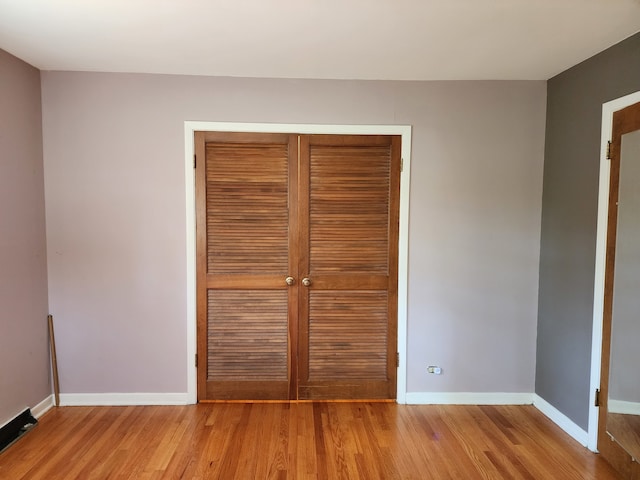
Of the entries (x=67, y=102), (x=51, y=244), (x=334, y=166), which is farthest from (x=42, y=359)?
(x=334, y=166)

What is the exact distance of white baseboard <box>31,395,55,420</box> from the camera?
2625 mm

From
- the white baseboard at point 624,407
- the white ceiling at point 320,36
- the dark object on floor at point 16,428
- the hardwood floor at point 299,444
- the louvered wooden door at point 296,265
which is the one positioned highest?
the white ceiling at point 320,36

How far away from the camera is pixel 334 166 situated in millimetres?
2811

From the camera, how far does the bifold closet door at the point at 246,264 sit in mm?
2779

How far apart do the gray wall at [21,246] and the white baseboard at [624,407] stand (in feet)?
12.0

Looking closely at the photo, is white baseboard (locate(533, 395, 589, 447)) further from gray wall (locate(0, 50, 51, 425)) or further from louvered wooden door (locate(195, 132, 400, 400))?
gray wall (locate(0, 50, 51, 425))

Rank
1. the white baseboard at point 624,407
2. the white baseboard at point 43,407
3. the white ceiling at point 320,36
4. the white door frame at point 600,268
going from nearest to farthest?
the white ceiling at point 320,36
the white baseboard at point 624,407
the white door frame at point 600,268
the white baseboard at point 43,407

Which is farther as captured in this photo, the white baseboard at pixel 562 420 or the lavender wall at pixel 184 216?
the lavender wall at pixel 184 216

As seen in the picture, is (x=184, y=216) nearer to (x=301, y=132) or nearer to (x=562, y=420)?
(x=301, y=132)

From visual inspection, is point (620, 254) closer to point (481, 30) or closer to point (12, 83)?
point (481, 30)

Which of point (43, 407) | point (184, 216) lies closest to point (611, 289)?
point (184, 216)

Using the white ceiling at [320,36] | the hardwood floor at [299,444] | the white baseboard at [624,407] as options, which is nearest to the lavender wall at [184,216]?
the white ceiling at [320,36]

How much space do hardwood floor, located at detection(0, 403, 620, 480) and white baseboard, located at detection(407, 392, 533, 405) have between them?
0.05m

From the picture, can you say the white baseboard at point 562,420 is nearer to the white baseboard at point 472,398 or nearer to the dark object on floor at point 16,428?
the white baseboard at point 472,398
